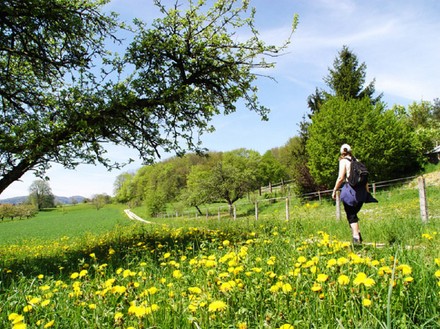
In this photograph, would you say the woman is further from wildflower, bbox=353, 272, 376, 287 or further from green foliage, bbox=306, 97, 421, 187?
green foliage, bbox=306, 97, 421, 187

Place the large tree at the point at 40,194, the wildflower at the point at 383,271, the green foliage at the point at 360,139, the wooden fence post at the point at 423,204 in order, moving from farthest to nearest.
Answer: the large tree at the point at 40,194 → the green foliage at the point at 360,139 → the wooden fence post at the point at 423,204 → the wildflower at the point at 383,271

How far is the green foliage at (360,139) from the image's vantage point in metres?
24.6

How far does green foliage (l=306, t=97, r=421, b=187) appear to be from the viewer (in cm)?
2461

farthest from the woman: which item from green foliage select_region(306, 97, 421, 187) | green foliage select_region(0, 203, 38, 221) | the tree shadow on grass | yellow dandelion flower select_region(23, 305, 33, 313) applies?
green foliage select_region(0, 203, 38, 221)

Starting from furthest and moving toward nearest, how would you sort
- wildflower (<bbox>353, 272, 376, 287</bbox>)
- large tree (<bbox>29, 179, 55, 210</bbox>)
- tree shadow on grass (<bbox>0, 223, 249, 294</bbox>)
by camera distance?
large tree (<bbox>29, 179, 55, 210</bbox>)
tree shadow on grass (<bbox>0, 223, 249, 294</bbox>)
wildflower (<bbox>353, 272, 376, 287</bbox>)

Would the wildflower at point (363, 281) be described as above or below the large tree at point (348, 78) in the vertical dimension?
below

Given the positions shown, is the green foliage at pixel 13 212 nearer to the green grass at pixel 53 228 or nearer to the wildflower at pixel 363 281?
the green grass at pixel 53 228

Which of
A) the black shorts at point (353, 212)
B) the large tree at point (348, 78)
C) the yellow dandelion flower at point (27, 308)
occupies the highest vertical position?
the large tree at point (348, 78)

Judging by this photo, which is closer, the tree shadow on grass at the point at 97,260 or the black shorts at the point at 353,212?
the tree shadow on grass at the point at 97,260

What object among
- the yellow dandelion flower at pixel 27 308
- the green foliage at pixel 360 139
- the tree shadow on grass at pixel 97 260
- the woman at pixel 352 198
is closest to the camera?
the yellow dandelion flower at pixel 27 308

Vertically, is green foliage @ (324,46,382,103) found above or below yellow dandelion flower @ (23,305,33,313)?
above

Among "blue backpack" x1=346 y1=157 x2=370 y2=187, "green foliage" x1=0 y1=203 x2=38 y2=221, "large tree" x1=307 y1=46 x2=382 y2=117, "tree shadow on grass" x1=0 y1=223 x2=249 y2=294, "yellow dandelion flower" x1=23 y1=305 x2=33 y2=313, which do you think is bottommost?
"green foliage" x1=0 y1=203 x2=38 y2=221

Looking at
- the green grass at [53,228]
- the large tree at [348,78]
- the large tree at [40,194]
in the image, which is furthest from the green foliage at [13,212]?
the large tree at [348,78]

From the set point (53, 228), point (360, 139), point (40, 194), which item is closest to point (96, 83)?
point (360, 139)
